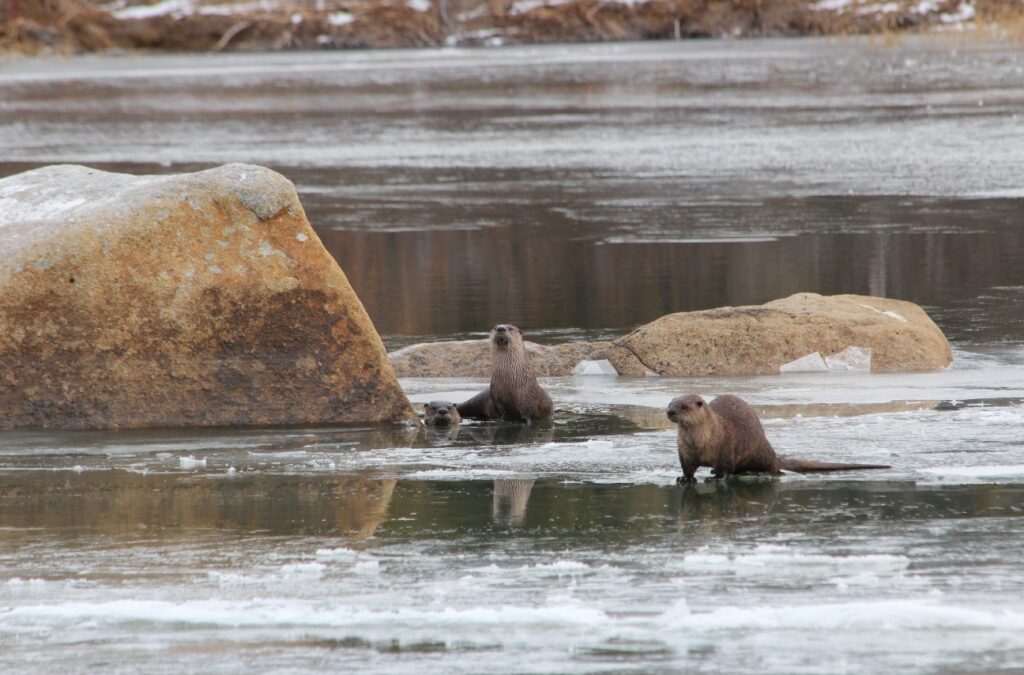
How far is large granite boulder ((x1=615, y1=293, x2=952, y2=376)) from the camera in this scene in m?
10.3

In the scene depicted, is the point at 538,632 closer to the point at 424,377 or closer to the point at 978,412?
the point at 978,412

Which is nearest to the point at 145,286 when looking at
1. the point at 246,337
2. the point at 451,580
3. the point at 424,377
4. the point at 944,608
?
the point at 246,337

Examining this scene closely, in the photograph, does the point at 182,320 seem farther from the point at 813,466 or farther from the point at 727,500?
the point at 813,466

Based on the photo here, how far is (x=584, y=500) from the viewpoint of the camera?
271 inches

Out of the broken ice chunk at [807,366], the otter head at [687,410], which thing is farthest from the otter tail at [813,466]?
the broken ice chunk at [807,366]

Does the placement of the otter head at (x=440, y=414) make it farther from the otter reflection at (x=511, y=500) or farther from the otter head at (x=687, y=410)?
the otter head at (x=687, y=410)

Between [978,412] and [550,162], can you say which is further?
[550,162]

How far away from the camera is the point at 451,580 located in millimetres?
5734

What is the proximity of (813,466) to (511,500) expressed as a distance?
4.73 ft

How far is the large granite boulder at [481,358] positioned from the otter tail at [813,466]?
316 centimetres

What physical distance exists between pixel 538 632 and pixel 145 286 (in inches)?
176

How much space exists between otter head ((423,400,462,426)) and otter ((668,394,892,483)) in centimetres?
198

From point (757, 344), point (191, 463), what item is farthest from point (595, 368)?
point (191, 463)

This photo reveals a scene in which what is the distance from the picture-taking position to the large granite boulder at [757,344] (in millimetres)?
10336
